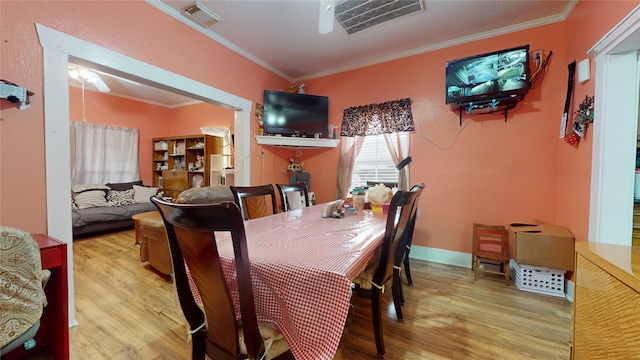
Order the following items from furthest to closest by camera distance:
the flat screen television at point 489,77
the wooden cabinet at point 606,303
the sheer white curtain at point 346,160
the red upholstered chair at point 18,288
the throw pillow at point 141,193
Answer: the throw pillow at point 141,193
the sheer white curtain at point 346,160
the flat screen television at point 489,77
the red upholstered chair at point 18,288
the wooden cabinet at point 606,303

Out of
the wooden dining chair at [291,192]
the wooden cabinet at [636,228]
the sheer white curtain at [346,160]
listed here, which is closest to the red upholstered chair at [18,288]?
the wooden dining chair at [291,192]

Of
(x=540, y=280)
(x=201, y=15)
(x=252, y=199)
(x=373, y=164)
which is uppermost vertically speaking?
(x=201, y=15)

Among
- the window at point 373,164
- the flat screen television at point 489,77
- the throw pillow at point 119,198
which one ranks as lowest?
the throw pillow at point 119,198

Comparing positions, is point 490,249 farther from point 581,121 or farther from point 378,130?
point 378,130

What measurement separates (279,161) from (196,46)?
1.87 m

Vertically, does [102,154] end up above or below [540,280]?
above

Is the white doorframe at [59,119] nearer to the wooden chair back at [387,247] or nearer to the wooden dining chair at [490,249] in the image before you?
the wooden chair back at [387,247]

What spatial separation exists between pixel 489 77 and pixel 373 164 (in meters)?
1.62

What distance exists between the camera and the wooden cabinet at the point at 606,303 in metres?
0.62

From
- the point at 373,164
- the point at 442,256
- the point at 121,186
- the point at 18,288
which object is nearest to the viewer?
the point at 18,288

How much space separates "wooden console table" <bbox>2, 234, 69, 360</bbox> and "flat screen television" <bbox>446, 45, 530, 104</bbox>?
3.55 meters

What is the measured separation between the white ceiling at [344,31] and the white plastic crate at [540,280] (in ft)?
8.09

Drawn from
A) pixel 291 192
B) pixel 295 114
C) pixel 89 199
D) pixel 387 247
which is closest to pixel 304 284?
A: pixel 387 247

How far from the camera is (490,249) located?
103 inches
